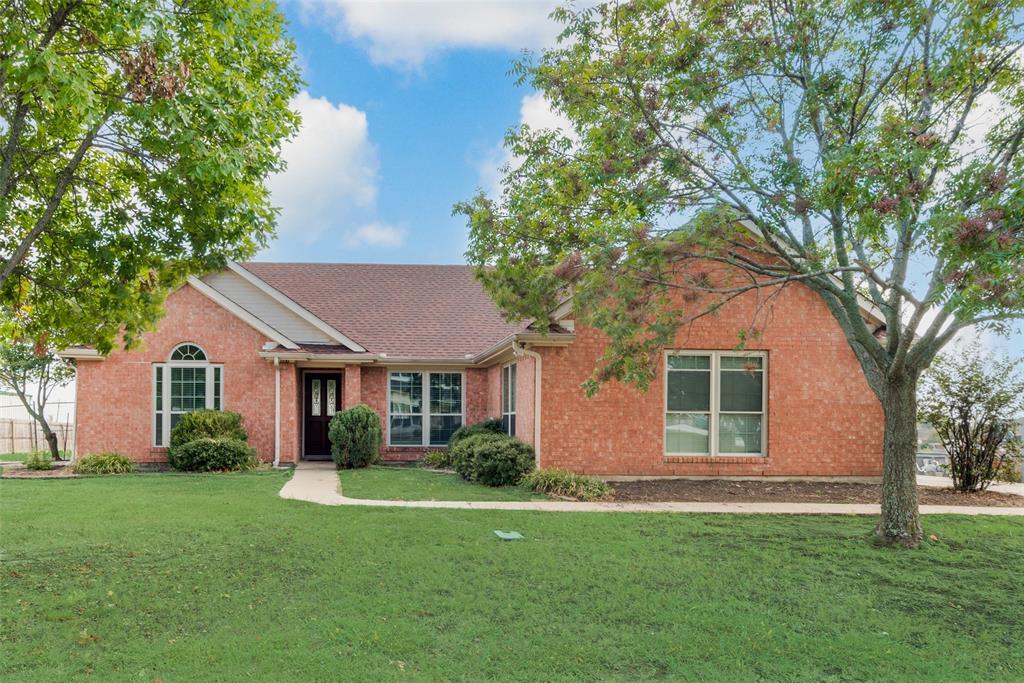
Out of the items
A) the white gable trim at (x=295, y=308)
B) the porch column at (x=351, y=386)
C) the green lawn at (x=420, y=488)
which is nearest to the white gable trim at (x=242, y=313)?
the white gable trim at (x=295, y=308)

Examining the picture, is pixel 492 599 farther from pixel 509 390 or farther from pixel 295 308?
pixel 295 308

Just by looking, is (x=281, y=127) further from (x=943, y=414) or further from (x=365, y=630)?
(x=943, y=414)

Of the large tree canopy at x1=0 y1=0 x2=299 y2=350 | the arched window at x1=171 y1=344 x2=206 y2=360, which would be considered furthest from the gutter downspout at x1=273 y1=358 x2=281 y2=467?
the large tree canopy at x1=0 y1=0 x2=299 y2=350

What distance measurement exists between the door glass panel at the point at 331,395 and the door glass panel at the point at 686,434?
928cm

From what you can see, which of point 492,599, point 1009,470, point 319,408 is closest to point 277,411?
point 319,408

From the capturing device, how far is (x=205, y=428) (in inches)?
631

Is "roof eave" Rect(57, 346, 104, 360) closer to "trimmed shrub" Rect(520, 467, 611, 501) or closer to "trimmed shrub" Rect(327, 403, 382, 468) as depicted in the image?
"trimmed shrub" Rect(327, 403, 382, 468)

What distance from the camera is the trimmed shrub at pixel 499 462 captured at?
1340cm

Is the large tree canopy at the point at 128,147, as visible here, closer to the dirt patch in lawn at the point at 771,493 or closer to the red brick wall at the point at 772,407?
the red brick wall at the point at 772,407

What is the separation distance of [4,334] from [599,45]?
9.03m

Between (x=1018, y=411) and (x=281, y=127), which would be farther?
(x=1018, y=411)

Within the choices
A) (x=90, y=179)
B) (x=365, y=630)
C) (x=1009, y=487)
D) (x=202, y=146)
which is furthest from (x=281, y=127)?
(x=1009, y=487)

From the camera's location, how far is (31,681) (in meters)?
4.36

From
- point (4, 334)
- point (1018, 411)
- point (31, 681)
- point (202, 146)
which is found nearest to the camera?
point (31, 681)
